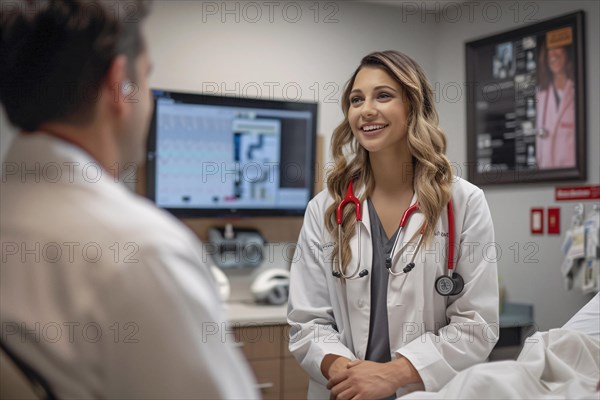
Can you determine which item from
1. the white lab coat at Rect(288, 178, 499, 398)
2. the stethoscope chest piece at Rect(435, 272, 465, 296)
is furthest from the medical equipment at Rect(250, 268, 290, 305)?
the stethoscope chest piece at Rect(435, 272, 465, 296)

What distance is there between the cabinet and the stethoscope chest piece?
5.01 feet

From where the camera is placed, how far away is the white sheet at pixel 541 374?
132cm

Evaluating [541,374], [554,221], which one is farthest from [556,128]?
[541,374]

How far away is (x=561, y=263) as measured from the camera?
3.37 metres

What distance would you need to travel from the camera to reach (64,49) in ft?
2.42

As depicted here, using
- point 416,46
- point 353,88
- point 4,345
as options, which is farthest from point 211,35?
point 4,345

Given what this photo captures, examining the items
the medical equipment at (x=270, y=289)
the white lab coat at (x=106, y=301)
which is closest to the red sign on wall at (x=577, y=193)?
the medical equipment at (x=270, y=289)

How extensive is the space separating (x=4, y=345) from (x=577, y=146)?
308 centimetres

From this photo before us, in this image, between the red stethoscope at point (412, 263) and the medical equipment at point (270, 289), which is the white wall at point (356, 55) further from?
the red stethoscope at point (412, 263)

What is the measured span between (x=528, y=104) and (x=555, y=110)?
0.62 feet

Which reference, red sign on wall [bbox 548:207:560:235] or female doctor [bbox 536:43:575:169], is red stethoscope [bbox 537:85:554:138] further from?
red sign on wall [bbox 548:207:560:235]

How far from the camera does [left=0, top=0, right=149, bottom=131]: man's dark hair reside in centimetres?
74

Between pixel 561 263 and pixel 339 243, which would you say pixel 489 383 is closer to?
pixel 339 243

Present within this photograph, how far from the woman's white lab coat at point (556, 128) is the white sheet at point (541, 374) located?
6.45 ft
